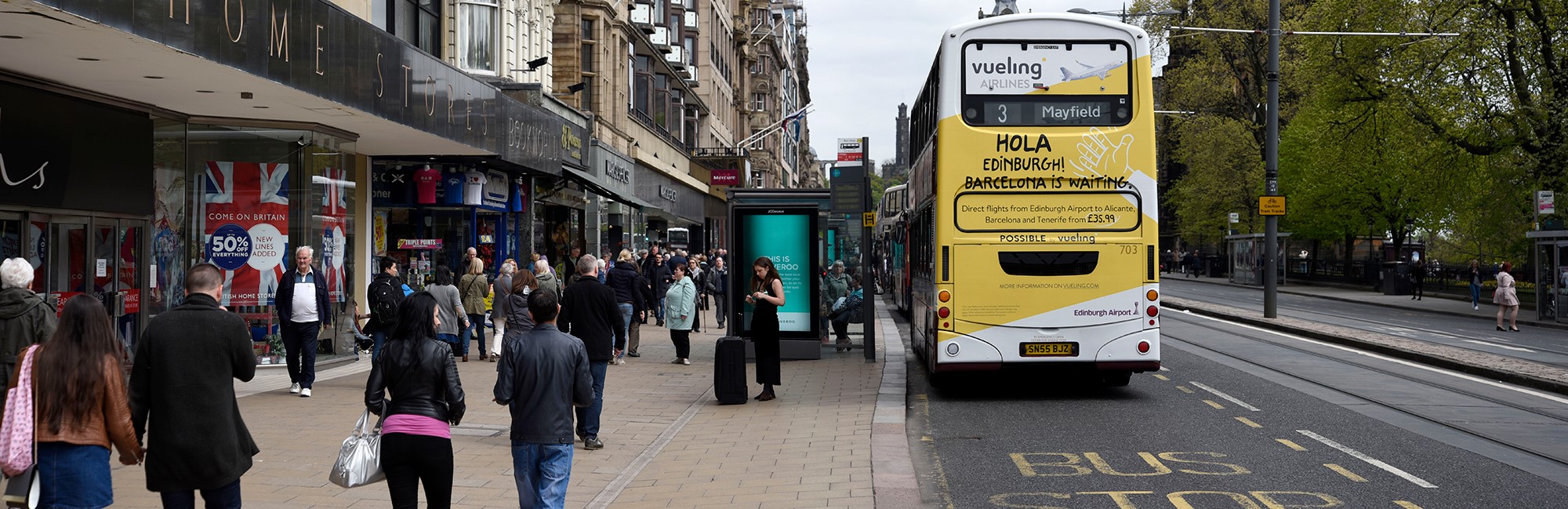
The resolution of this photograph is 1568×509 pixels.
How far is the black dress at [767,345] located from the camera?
13.0m

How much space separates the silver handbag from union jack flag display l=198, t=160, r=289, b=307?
36.3ft

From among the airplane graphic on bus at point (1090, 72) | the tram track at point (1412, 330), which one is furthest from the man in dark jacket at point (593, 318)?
the tram track at point (1412, 330)

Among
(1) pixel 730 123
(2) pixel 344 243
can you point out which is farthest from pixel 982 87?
(1) pixel 730 123

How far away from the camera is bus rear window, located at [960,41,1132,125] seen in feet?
41.0

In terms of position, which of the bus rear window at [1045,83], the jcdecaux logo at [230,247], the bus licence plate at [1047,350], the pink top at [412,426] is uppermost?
the bus rear window at [1045,83]

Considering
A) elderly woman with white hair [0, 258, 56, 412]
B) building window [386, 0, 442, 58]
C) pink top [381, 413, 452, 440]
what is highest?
building window [386, 0, 442, 58]

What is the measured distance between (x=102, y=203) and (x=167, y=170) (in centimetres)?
202

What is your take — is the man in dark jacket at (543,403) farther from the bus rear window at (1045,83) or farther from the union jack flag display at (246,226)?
the union jack flag display at (246,226)

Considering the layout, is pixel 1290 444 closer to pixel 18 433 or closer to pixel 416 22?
pixel 18 433

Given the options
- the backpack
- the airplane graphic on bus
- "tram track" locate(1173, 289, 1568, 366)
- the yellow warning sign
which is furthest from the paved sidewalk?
the yellow warning sign

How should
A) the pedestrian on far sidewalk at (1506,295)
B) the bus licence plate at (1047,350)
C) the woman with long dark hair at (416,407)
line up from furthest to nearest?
the pedestrian on far sidewalk at (1506,295) → the bus licence plate at (1047,350) → the woman with long dark hair at (416,407)

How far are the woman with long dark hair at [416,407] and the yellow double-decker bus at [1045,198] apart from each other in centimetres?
730

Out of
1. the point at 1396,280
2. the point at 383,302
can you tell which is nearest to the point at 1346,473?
the point at 383,302

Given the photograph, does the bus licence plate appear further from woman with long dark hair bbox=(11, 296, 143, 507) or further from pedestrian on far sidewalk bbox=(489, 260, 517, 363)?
woman with long dark hair bbox=(11, 296, 143, 507)
